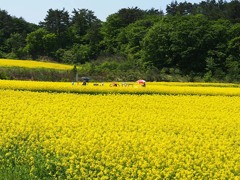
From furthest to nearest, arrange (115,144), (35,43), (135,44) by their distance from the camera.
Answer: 1. (35,43)
2. (135,44)
3. (115,144)

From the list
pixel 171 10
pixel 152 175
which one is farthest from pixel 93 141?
pixel 171 10

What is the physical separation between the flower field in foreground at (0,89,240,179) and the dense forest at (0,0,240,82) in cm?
2428

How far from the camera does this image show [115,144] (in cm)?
877

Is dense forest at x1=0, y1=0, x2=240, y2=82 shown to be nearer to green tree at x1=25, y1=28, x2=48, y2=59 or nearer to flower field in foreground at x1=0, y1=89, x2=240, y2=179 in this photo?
green tree at x1=25, y1=28, x2=48, y2=59

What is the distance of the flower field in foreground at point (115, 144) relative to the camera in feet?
25.3

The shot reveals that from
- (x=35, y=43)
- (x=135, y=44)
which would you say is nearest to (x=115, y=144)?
(x=135, y=44)

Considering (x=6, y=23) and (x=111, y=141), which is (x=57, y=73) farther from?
(x=6, y=23)

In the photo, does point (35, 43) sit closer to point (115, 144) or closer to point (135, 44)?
point (135, 44)

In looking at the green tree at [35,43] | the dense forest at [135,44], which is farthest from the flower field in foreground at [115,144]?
the green tree at [35,43]

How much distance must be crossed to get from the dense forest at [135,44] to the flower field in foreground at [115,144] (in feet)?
79.7

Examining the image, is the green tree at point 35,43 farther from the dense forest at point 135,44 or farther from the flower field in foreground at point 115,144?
the flower field in foreground at point 115,144

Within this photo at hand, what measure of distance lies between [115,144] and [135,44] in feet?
180

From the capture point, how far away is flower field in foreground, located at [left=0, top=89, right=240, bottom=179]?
25.3 ft

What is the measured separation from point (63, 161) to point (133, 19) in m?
74.2
